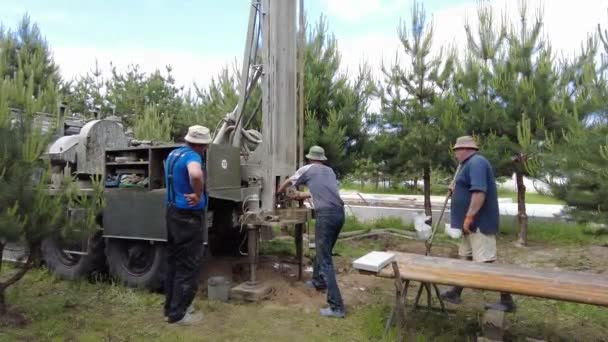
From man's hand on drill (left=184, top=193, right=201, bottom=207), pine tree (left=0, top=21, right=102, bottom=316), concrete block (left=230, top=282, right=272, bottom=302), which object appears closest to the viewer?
pine tree (left=0, top=21, right=102, bottom=316)

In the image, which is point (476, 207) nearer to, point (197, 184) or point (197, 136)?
point (197, 184)

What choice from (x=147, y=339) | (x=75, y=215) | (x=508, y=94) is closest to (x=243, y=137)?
(x=75, y=215)

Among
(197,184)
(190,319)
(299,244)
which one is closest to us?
(197,184)

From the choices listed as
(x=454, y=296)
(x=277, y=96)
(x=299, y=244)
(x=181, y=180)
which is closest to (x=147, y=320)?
(x=181, y=180)

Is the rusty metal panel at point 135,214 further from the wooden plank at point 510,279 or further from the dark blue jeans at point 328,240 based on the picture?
the wooden plank at point 510,279

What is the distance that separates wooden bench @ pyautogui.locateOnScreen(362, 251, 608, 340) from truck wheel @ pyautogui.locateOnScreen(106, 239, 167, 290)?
2.59 metres

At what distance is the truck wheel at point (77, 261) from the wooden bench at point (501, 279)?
11.7 feet

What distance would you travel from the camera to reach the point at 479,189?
415 centimetres

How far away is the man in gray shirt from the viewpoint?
4.45 meters

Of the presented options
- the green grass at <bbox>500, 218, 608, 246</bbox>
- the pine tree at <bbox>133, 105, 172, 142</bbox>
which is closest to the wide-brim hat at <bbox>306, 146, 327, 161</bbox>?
the green grass at <bbox>500, 218, 608, 246</bbox>

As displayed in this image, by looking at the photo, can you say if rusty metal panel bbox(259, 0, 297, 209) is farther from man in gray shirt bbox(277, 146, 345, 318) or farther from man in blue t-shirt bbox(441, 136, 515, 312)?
man in blue t-shirt bbox(441, 136, 515, 312)

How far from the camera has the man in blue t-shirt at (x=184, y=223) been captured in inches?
160

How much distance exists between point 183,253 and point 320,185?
1458 mm

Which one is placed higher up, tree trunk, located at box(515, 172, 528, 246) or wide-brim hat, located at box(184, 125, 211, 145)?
wide-brim hat, located at box(184, 125, 211, 145)
